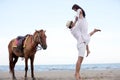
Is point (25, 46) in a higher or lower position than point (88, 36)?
lower

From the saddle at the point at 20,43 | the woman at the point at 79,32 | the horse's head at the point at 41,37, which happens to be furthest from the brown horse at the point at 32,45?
the woman at the point at 79,32

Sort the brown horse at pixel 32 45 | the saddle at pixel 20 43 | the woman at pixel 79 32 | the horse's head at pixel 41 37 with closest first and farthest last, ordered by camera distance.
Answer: the woman at pixel 79 32 < the horse's head at pixel 41 37 < the brown horse at pixel 32 45 < the saddle at pixel 20 43

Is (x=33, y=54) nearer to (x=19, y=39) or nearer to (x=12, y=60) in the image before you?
(x=19, y=39)

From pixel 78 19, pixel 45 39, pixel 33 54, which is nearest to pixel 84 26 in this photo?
pixel 78 19

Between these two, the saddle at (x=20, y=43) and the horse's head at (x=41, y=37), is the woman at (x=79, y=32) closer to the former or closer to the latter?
the horse's head at (x=41, y=37)

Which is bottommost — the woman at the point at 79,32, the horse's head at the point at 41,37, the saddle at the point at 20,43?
the saddle at the point at 20,43

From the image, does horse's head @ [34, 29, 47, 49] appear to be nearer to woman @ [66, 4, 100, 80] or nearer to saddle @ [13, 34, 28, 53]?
saddle @ [13, 34, 28, 53]

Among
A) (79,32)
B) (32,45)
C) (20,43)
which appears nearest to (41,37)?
(32,45)

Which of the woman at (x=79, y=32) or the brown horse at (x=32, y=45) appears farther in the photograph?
the brown horse at (x=32, y=45)

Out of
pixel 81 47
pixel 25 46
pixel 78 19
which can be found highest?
pixel 78 19

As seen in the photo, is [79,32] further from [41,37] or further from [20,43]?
[20,43]

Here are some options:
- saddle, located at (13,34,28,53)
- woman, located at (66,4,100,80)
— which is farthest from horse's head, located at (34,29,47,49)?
woman, located at (66,4,100,80)

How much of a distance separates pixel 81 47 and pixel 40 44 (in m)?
4.31

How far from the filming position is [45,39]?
41.7ft
